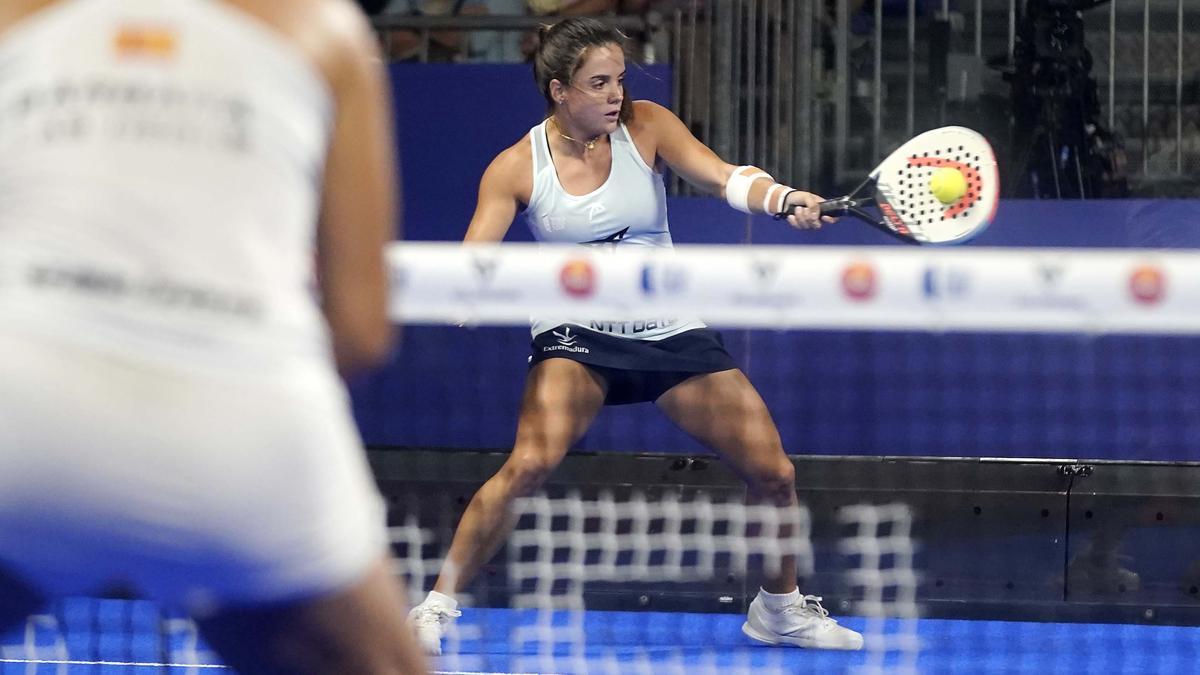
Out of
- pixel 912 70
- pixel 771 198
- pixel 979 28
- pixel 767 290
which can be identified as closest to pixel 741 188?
pixel 771 198

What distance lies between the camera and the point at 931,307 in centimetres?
325

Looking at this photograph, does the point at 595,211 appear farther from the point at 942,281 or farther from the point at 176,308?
the point at 176,308

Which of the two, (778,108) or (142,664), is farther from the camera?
(778,108)

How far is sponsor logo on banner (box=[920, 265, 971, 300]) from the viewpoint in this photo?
10.6 feet

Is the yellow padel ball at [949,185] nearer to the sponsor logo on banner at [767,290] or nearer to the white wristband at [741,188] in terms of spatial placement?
the white wristband at [741,188]

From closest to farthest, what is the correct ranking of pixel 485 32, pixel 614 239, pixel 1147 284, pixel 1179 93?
pixel 1147 284, pixel 614 239, pixel 1179 93, pixel 485 32

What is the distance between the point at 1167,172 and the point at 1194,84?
0.31 meters

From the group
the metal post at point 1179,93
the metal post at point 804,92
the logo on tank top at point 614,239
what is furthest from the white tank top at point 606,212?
the metal post at point 1179,93

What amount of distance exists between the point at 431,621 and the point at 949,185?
183 cm

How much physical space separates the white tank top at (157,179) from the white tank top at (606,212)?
3028mm

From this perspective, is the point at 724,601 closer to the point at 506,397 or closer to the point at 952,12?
the point at 506,397

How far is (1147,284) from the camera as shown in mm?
3162

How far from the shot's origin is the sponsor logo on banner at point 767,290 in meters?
3.29

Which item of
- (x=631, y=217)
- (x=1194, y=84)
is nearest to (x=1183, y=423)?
(x=1194, y=84)
